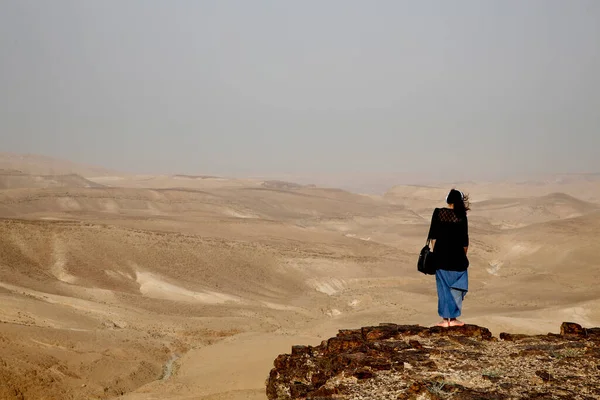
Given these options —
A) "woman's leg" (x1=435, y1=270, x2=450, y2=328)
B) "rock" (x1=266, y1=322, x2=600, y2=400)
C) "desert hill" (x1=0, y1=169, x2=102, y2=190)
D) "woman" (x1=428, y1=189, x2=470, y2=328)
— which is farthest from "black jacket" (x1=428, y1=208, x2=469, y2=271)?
"desert hill" (x1=0, y1=169, x2=102, y2=190)

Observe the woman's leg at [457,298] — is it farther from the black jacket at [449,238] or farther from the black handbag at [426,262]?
the black handbag at [426,262]

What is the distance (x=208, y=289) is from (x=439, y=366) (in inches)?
720

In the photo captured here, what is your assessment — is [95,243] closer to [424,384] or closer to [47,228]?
[47,228]

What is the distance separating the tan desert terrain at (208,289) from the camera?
10523mm

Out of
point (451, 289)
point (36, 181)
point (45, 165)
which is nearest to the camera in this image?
point (451, 289)

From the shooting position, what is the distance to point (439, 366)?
6.26 metres

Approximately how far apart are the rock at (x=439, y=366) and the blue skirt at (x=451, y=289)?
267mm

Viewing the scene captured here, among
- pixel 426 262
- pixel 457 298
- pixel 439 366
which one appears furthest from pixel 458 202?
pixel 439 366

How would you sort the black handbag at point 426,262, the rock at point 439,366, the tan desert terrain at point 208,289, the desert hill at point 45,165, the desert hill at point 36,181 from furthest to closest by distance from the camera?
the desert hill at point 45,165 < the desert hill at point 36,181 < the tan desert terrain at point 208,289 < the black handbag at point 426,262 < the rock at point 439,366

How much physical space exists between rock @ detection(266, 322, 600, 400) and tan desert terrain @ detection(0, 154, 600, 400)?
1405 millimetres

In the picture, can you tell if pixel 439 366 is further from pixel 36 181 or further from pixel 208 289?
pixel 36 181

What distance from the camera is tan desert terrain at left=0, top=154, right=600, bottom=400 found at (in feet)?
34.5

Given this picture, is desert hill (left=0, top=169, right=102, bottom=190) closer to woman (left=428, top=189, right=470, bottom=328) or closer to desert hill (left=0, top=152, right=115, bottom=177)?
desert hill (left=0, top=152, right=115, bottom=177)

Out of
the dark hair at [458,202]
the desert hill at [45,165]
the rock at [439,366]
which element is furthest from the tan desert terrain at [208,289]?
the desert hill at [45,165]
